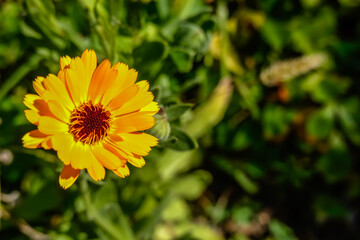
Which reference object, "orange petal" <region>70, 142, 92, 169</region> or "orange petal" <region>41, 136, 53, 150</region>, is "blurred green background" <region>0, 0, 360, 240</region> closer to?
"orange petal" <region>70, 142, 92, 169</region>

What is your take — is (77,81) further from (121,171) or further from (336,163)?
(336,163)

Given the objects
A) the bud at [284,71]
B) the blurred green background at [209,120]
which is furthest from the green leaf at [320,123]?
the bud at [284,71]

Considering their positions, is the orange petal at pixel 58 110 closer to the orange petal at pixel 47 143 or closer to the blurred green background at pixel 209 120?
the orange petal at pixel 47 143

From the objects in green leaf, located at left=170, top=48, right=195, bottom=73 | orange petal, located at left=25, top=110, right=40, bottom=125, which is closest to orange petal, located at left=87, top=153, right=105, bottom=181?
orange petal, located at left=25, top=110, right=40, bottom=125

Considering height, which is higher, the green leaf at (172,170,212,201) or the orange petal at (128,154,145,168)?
the orange petal at (128,154,145,168)

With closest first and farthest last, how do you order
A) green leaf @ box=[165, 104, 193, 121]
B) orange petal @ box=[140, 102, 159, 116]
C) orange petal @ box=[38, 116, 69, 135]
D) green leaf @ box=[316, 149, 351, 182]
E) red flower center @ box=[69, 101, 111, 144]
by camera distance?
1. orange petal @ box=[38, 116, 69, 135]
2. orange petal @ box=[140, 102, 159, 116]
3. red flower center @ box=[69, 101, 111, 144]
4. green leaf @ box=[165, 104, 193, 121]
5. green leaf @ box=[316, 149, 351, 182]

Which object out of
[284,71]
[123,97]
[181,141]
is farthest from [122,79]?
[284,71]
